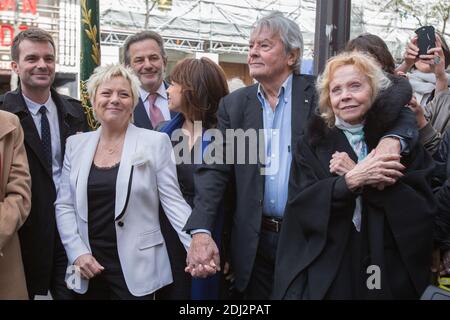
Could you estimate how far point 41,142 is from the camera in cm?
345

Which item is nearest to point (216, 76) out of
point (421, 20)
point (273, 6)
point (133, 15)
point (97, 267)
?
point (97, 267)

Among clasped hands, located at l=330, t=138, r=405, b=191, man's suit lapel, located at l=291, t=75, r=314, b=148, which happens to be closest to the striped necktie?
man's suit lapel, located at l=291, t=75, r=314, b=148

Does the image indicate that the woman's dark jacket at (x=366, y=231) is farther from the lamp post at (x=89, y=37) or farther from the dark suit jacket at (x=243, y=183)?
the lamp post at (x=89, y=37)

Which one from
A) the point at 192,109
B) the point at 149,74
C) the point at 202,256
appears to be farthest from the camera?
the point at 149,74

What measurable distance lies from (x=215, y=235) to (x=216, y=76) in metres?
1.06

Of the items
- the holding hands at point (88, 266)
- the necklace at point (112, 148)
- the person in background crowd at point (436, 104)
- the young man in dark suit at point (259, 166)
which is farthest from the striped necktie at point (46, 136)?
the person in background crowd at point (436, 104)

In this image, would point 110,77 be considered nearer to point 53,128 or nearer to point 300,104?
point 53,128

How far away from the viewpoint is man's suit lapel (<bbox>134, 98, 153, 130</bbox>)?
414 cm

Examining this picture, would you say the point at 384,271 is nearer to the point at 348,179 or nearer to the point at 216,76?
the point at 348,179

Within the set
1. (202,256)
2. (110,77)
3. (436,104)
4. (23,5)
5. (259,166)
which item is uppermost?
(23,5)

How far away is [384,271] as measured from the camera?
2.47 m

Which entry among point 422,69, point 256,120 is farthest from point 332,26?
point 256,120

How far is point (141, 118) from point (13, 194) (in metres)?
1.33

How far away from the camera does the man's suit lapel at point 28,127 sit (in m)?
3.39
